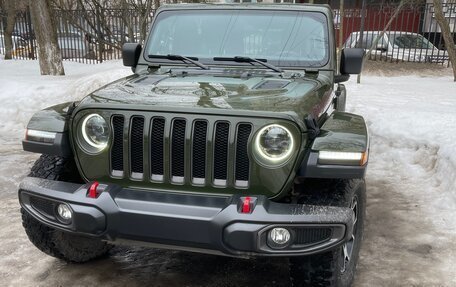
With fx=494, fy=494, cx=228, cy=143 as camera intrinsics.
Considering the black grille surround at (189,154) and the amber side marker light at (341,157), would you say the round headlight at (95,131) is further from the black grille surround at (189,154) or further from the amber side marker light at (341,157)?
the amber side marker light at (341,157)

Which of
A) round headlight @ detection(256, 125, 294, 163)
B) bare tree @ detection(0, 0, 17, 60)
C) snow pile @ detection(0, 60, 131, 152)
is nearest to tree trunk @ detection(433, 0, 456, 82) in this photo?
snow pile @ detection(0, 60, 131, 152)

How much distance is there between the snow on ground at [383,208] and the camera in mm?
3510

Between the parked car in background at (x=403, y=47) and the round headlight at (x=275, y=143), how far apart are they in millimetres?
13824

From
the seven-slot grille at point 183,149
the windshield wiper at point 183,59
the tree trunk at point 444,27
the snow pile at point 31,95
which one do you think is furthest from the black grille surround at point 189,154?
the tree trunk at point 444,27

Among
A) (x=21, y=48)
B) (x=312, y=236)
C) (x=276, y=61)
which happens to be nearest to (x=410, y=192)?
(x=276, y=61)

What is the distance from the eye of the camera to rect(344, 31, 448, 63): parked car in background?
15.7 m

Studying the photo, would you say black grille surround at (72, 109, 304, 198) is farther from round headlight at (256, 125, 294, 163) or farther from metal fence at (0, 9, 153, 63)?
metal fence at (0, 9, 153, 63)

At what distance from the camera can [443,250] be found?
154 inches

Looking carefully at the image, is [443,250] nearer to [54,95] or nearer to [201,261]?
[201,261]

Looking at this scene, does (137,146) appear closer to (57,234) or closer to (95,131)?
(95,131)

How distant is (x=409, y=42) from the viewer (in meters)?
16.0

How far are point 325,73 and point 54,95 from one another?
6.84 metres

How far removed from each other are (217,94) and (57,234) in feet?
4.79

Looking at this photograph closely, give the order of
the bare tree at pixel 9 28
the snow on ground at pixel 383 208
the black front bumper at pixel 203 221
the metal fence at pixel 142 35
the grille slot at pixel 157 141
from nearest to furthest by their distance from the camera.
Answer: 1. the black front bumper at pixel 203 221
2. the grille slot at pixel 157 141
3. the snow on ground at pixel 383 208
4. the metal fence at pixel 142 35
5. the bare tree at pixel 9 28
